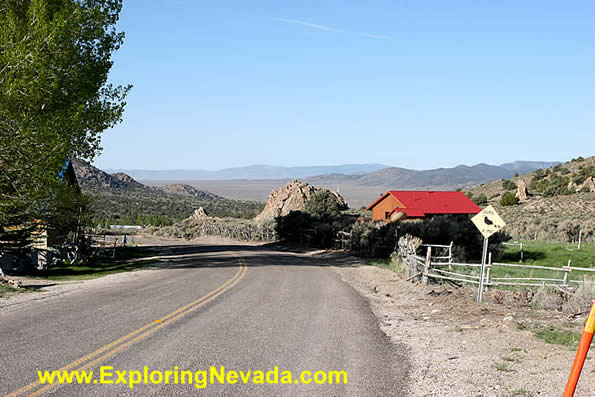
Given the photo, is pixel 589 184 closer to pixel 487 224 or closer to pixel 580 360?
pixel 487 224

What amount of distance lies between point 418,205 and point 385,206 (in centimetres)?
377

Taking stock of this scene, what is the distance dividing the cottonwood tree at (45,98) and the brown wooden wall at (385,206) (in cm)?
3155

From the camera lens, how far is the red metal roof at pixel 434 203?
4950 cm

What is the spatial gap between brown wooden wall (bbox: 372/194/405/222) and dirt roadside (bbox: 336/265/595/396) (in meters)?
33.9

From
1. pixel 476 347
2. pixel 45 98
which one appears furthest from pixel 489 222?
pixel 45 98

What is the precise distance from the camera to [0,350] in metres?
8.14

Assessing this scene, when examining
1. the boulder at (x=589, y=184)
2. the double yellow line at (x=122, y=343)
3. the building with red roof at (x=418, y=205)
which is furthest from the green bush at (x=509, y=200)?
the double yellow line at (x=122, y=343)

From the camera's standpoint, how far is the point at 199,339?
948 centimetres

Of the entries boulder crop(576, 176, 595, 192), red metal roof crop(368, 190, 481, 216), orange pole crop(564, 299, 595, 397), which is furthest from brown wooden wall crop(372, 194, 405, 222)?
orange pole crop(564, 299, 595, 397)

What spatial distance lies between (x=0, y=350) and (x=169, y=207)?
109m

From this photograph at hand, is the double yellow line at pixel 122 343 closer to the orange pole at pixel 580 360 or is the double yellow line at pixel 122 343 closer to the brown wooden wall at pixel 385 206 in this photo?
the orange pole at pixel 580 360

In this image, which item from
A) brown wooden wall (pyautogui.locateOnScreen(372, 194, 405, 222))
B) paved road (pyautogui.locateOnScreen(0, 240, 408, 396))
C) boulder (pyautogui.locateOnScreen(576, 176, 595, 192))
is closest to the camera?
paved road (pyautogui.locateOnScreen(0, 240, 408, 396))

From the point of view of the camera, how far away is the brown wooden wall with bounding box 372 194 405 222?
50.3 metres

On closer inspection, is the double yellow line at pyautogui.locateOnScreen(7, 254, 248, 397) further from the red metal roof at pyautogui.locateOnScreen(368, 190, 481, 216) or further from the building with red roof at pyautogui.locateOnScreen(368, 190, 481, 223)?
the red metal roof at pyautogui.locateOnScreen(368, 190, 481, 216)
